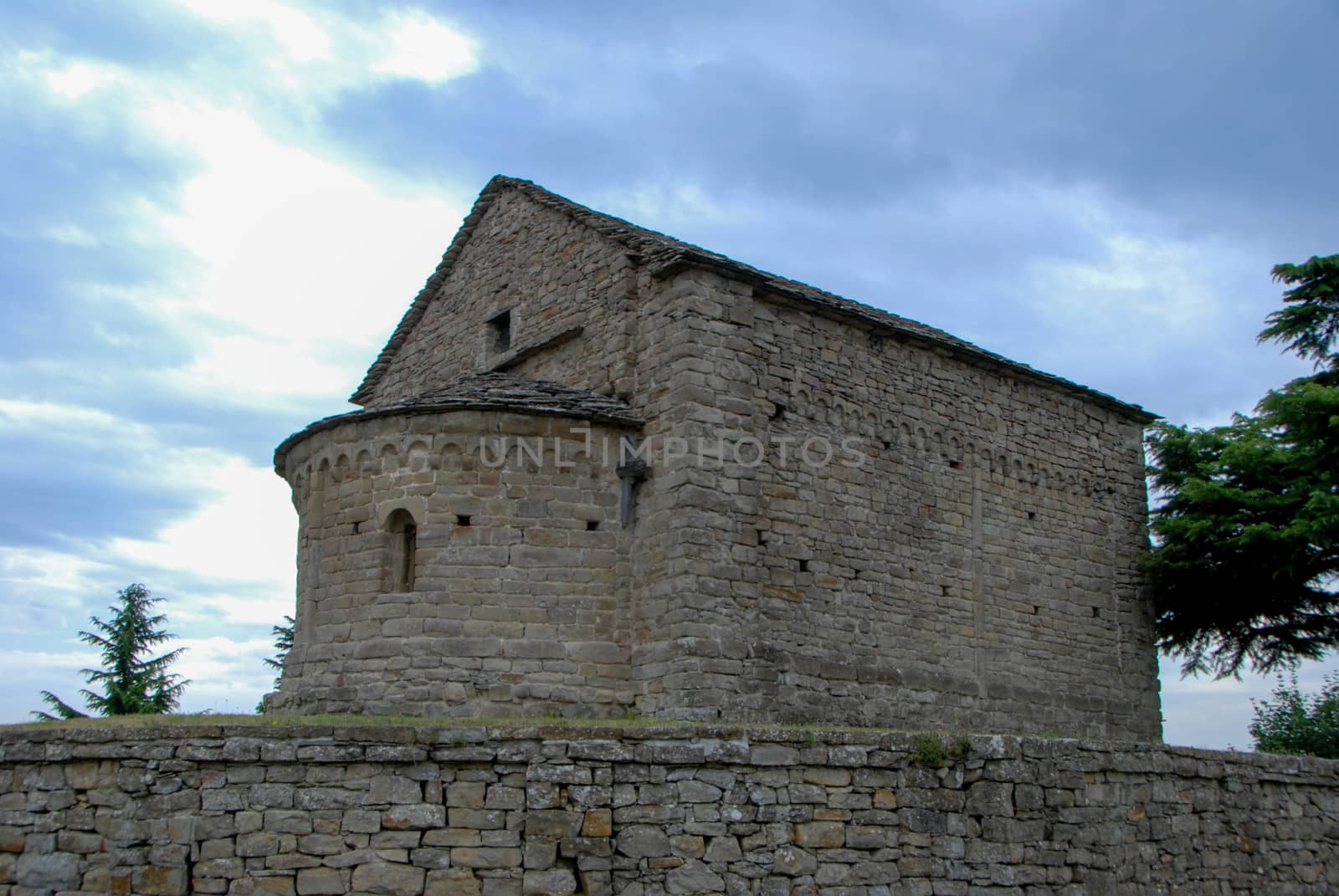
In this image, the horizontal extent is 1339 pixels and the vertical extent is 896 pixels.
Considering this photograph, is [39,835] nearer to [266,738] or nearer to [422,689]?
[266,738]

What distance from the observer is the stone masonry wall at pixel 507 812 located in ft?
27.4

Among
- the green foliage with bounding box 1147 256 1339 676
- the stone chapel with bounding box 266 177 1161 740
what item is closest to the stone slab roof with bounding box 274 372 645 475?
the stone chapel with bounding box 266 177 1161 740

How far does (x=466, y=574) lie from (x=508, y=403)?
1882 millimetres

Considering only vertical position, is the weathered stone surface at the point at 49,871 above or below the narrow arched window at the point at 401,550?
below

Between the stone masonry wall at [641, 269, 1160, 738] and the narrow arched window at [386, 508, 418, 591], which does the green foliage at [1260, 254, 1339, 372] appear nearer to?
the stone masonry wall at [641, 269, 1160, 738]

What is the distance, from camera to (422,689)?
13.1 meters

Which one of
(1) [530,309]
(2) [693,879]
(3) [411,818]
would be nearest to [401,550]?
(1) [530,309]

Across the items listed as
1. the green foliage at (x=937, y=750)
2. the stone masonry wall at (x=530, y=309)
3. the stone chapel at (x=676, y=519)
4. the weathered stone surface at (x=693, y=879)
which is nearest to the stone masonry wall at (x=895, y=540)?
the stone chapel at (x=676, y=519)

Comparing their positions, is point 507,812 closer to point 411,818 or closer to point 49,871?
point 411,818

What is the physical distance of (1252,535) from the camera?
62.7 feet

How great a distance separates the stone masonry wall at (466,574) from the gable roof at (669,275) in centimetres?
221

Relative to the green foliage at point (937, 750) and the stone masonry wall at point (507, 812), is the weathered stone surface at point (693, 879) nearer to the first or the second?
the stone masonry wall at point (507, 812)

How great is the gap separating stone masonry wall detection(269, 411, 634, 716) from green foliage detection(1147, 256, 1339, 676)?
1019cm

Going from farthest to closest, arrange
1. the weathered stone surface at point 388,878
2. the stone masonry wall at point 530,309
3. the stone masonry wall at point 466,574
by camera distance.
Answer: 1. the stone masonry wall at point 530,309
2. the stone masonry wall at point 466,574
3. the weathered stone surface at point 388,878
